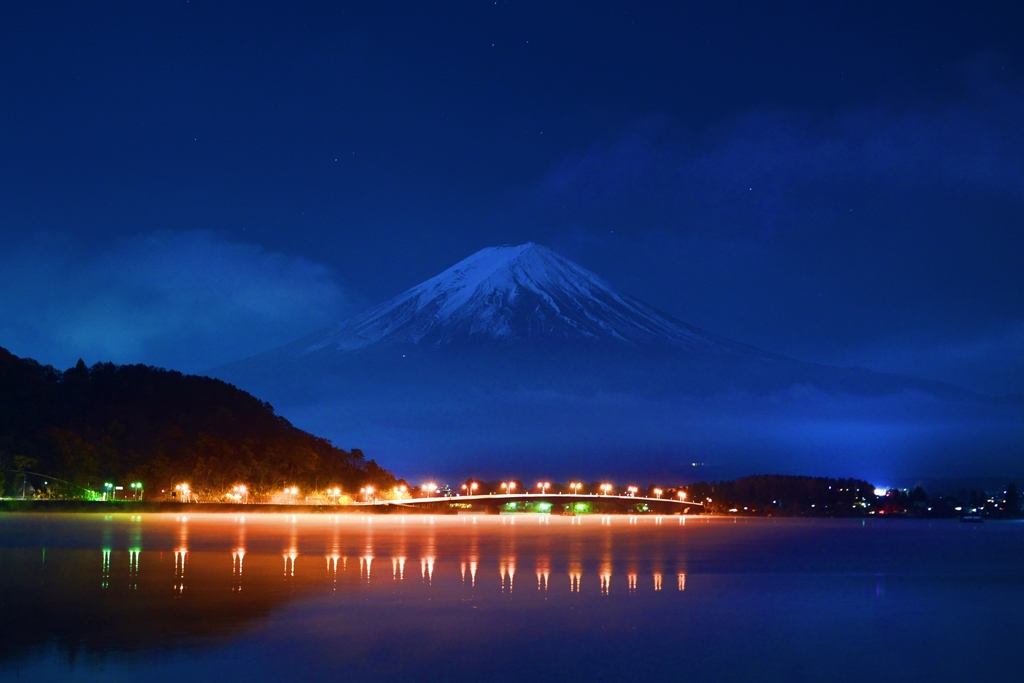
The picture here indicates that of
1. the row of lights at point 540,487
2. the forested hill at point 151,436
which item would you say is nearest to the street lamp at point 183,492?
the forested hill at point 151,436

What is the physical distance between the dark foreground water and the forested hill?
241 ft

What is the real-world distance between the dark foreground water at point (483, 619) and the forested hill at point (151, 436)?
7357cm

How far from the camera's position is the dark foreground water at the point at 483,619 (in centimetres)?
1459

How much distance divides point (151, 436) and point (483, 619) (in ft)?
361

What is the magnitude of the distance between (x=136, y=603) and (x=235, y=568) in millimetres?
8394

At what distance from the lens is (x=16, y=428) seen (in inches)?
4498

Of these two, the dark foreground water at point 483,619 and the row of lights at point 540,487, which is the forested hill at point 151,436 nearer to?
the row of lights at point 540,487

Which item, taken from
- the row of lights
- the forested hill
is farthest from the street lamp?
the row of lights

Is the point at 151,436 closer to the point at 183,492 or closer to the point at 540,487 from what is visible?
the point at 183,492

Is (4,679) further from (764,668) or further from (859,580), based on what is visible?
(859,580)

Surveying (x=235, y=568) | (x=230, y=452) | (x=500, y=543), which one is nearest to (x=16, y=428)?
(x=230, y=452)

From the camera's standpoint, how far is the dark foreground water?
14594mm

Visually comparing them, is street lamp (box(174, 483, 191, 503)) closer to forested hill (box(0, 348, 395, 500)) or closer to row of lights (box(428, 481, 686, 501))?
forested hill (box(0, 348, 395, 500))

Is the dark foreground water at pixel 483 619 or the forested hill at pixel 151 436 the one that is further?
the forested hill at pixel 151 436
